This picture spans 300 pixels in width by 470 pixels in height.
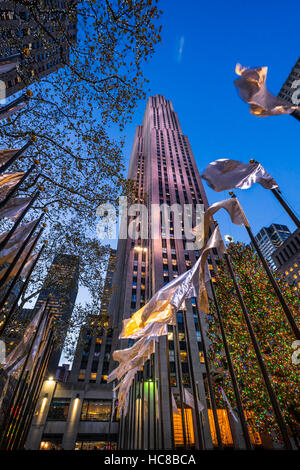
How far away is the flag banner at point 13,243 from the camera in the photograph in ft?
17.6

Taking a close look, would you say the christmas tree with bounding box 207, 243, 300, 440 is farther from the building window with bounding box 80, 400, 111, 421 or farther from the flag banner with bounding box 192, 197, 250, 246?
the building window with bounding box 80, 400, 111, 421

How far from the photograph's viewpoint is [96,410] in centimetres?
3272

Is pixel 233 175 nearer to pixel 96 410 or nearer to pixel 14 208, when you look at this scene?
pixel 14 208

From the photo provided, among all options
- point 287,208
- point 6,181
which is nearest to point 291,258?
point 287,208

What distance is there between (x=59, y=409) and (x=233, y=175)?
40919mm

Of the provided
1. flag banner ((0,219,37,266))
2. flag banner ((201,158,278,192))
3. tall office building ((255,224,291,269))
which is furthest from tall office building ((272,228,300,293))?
flag banner ((0,219,37,266))

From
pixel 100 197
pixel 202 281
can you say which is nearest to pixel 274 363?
pixel 202 281

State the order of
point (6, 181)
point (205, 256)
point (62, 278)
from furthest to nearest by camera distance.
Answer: point (62, 278) → point (205, 256) → point (6, 181)

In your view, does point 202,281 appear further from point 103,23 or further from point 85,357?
point 85,357

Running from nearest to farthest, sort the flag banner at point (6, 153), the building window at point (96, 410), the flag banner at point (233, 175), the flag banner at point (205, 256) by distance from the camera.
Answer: the flag banner at point (233, 175) → the flag banner at point (6, 153) → the flag banner at point (205, 256) → the building window at point (96, 410)

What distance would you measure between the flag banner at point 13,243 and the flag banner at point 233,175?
538cm

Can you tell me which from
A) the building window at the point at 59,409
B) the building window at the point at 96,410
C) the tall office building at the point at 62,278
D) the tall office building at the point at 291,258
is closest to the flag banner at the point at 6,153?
the tall office building at the point at 62,278

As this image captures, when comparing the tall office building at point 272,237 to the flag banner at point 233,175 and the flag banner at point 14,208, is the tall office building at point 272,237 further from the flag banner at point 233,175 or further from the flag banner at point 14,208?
the flag banner at point 14,208

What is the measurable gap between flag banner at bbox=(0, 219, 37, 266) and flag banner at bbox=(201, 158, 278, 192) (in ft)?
17.6
